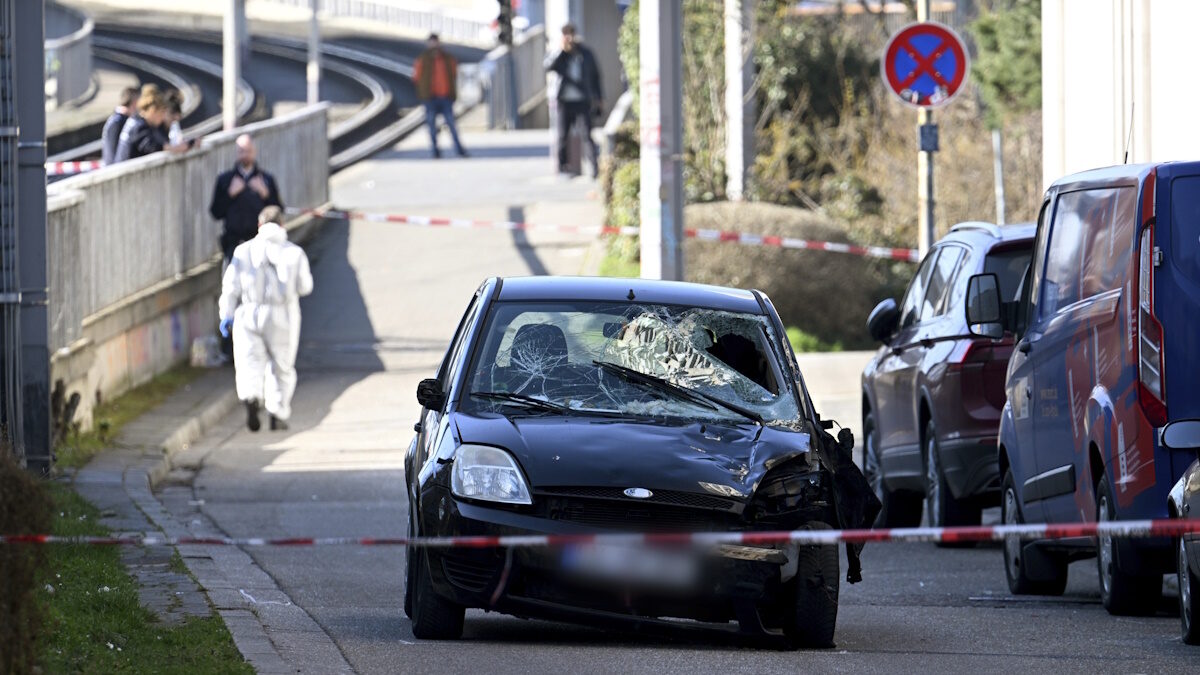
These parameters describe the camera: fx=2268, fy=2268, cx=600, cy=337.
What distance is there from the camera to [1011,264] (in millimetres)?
12211

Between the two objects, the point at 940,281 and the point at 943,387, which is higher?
the point at 940,281

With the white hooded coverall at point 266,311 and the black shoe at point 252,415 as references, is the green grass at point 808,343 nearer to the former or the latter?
the white hooded coverall at point 266,311

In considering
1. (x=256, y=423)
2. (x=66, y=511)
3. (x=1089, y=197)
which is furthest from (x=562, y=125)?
(x=1089, y=197)

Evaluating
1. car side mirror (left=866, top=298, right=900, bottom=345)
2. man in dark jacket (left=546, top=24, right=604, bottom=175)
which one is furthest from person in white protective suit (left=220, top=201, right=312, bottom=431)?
man in dark jacket (left=546, top=24, right=604, bottom=175)

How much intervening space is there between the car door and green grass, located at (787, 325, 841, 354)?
850 centimetres

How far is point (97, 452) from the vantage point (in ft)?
50.6

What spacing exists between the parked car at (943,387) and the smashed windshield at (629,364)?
2.79 m

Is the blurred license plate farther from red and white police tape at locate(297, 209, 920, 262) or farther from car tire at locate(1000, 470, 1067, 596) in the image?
red and white police tape at locate(297, 209, 920, 262)

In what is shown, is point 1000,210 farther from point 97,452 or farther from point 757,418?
point 757,418

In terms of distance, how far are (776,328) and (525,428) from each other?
4.82 ft

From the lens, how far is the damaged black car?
26.3 ft

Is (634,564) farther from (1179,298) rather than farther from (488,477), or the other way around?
(1179,298)

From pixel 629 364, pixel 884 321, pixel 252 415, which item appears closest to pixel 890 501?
pixel 884 321

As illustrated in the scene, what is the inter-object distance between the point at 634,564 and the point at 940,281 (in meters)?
5.30
